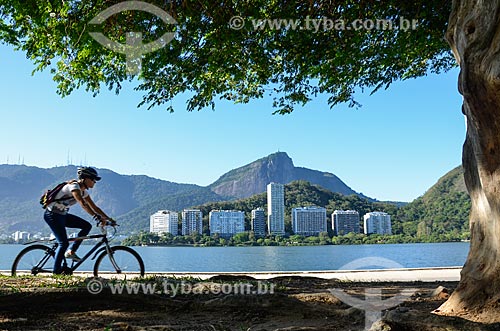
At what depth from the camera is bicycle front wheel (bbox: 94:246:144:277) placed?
24.2 feet

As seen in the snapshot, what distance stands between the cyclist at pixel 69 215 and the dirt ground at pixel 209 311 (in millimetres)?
1742

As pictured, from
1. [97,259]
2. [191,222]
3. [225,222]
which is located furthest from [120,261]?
[225,222]

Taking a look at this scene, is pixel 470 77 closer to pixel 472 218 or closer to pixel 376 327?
pixel 472 218

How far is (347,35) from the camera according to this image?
8.42 m

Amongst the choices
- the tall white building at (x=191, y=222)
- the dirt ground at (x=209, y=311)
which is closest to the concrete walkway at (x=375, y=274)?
the dirt ground at (x=209, y=311)

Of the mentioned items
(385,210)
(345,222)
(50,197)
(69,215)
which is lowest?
(69,215)

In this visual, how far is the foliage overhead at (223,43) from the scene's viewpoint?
24.6ft

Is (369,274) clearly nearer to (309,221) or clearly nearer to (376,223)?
(309,221)

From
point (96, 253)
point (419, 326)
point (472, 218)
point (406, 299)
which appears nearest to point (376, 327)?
point (419, 326)

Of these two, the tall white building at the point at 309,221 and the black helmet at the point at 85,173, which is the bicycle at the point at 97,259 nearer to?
the black helmet at the point at 85,173

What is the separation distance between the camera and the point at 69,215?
7137 mm

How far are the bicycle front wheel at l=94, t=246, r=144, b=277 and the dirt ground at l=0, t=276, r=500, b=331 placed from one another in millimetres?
2174

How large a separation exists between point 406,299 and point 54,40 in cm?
707

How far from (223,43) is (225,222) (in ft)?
253
